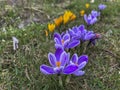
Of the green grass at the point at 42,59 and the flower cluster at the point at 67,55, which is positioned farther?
the green grass at the point at 42,59

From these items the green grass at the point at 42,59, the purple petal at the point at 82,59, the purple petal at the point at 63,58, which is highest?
the purple petal at the point at 63,58

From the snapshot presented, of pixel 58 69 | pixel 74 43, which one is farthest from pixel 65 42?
pixel 58 69

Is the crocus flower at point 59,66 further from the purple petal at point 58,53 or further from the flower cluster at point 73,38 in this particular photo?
the flower cluster at point 73,38

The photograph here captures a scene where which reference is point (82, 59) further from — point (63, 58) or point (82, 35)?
point (82, 35)

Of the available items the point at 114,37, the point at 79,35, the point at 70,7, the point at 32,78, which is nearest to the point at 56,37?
the point at 79,35

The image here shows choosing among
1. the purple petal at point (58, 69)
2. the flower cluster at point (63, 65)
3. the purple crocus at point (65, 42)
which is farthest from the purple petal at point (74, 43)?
the purple petal at point (58, 69)

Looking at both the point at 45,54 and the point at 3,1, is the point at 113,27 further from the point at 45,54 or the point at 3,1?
the point at 3,1

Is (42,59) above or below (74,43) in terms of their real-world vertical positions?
below
